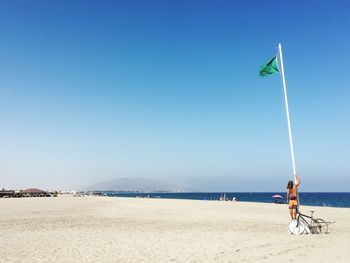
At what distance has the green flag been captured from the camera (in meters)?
18.6

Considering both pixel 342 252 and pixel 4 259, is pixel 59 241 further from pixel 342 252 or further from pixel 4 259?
pixel 342 252

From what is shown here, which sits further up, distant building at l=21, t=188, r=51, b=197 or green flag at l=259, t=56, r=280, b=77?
green flag at l=259, t=56, r=280, b=77

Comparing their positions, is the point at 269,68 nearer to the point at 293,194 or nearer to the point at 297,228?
the point at 293,194

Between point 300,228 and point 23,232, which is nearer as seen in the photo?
point 300,228

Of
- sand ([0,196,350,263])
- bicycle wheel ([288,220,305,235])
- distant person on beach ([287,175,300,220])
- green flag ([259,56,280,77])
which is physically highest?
green flag ([259,56,280,77])

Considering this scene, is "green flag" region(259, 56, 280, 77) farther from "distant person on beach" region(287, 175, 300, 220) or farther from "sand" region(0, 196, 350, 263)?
"sand" region(0, 196, 350, 263)

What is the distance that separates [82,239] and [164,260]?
16.6 ft

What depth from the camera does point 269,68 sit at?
18.8 metres

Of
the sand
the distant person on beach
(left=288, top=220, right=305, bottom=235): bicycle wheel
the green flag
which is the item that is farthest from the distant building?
(left=288, top=220, right=305, bottom=235): bicycle wheel

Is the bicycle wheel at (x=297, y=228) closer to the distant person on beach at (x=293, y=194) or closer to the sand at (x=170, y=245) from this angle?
the sand at (x=170, y=245)

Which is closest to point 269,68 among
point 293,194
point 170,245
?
point 293,194

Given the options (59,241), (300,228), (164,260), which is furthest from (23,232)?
(300,228)

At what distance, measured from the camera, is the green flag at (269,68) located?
61.0ft

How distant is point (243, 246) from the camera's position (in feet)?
38.0
